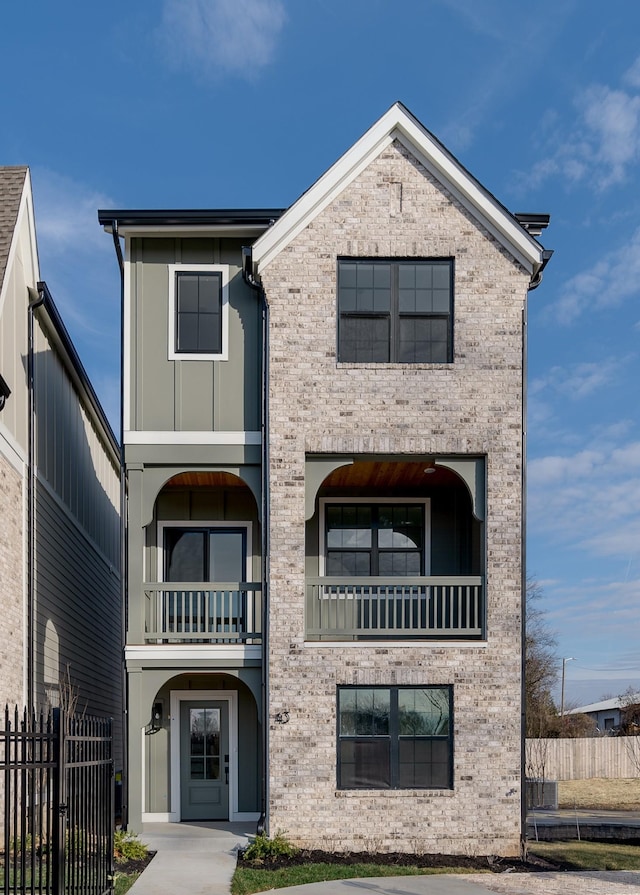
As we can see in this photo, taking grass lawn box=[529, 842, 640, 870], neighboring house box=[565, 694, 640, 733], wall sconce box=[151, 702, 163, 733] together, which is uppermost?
wall sconce box=[151, 702, 163, 733]

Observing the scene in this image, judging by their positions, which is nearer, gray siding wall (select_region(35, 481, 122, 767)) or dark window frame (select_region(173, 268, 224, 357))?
dark window frame (select_region(173, 268, 224, 357))

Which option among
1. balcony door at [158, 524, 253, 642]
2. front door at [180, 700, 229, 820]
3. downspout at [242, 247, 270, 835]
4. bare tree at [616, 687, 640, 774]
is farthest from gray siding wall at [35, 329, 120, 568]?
bare tree at [616, 687, 640, 774]

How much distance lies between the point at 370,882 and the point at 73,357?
12.0 metres

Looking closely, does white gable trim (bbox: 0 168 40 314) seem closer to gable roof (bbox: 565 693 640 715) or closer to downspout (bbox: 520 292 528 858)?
downspout (bbox: 520 292 528 858)

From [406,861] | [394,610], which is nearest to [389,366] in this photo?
[394,610]

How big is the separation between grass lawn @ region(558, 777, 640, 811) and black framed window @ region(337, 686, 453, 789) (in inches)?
480

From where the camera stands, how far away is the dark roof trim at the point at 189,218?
15.1 metres

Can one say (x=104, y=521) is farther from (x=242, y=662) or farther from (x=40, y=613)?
(x=242, y=662)

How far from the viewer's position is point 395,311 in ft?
48.7

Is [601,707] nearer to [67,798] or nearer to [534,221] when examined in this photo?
[534,221]

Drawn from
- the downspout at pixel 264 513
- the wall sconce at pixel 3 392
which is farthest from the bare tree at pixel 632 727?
the wall sconce at pixel 3 392

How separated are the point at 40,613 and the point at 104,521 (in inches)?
326

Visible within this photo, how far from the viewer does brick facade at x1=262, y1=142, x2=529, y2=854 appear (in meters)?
14.0

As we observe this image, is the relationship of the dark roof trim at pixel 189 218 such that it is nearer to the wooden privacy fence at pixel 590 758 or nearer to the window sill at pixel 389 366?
the window sill at pixel 389 366
